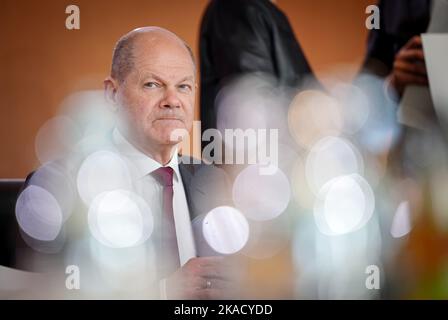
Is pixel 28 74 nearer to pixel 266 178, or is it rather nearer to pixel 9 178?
pixel 9 178

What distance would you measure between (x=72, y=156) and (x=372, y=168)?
1.81 feet

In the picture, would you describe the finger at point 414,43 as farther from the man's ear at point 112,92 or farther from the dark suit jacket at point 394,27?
the man's ear at point 112,92

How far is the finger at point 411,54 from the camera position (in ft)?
3.80

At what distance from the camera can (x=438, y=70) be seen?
1.15m

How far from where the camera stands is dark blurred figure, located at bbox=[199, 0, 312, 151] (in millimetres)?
1140

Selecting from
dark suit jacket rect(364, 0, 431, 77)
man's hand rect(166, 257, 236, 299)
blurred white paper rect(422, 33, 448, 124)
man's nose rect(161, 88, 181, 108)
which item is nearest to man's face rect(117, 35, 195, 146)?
man's nose rect(161, 88, 181, 108)

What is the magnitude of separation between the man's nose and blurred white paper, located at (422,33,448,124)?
1.55 ft

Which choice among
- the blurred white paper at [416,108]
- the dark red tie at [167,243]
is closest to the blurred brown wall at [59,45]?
the blurred white paper at [416,108]

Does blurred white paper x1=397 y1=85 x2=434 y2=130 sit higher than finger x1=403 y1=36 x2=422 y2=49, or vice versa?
finger x1=403 y1=36 x2=422 y2=49

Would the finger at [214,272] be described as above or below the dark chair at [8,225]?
below

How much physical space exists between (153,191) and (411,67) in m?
0.54

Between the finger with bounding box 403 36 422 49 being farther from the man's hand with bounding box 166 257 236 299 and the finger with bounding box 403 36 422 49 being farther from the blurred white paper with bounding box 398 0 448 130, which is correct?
the man's hand with bounding box 166 257 236 299

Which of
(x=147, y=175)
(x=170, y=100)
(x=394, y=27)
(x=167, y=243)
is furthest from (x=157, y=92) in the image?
Result: (x=394, y=27)

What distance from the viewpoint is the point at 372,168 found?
1146 millimetres
